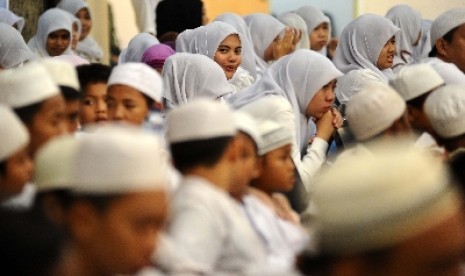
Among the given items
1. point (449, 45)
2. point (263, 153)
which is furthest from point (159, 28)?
point (263, 153)

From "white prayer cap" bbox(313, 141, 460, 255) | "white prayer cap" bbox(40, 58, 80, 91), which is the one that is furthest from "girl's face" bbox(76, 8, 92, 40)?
"white prayer cap" bbox(313, 141, 460, 255)

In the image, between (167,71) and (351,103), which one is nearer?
(351,103)

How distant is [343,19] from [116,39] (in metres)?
3.05

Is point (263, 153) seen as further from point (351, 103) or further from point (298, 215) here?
Result: point (351, 103)

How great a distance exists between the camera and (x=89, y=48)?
11945mm

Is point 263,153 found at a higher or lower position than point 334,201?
lower

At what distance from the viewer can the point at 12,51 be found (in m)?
8.63

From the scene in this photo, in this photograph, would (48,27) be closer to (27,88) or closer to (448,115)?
(448,115)

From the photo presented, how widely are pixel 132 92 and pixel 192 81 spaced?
4.57ft

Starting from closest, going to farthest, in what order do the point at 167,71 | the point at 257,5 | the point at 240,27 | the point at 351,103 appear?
the point at 351,103 → the point at 167,71 → the point at 240,27 → the point at 257,5

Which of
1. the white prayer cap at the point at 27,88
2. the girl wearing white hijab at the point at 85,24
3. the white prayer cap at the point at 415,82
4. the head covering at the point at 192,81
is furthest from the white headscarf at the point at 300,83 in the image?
the girl wearing white hijab at the point at 85,24

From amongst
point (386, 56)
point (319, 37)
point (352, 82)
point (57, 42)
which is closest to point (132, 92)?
point (352, 82)

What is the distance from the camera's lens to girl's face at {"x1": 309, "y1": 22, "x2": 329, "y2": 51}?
12.4 m

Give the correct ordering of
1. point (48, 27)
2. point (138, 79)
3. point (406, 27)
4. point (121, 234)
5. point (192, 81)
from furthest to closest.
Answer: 1. point (406, 27)
2. point (48, 27)
3. point (192, 81)
4. point (138, 79)
5. point (121, 234)
